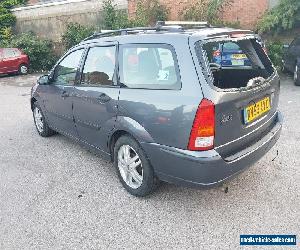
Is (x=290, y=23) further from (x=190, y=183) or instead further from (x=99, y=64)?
(x=190, y=183)

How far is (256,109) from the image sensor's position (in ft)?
10.7

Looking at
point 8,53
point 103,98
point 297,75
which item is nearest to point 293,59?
point 297,75

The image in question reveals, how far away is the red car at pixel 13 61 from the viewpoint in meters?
14.4

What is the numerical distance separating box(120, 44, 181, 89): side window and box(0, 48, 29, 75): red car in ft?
41.2

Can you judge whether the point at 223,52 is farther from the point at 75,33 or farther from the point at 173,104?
the point at 75,33

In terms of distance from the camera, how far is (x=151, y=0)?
1432cm

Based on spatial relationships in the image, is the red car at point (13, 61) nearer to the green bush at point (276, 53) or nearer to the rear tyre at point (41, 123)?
the rear tyre at point (41, 123)


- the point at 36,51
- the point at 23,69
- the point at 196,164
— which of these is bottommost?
the point at 23,69

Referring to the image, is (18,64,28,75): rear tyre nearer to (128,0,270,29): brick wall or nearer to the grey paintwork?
(128,0,270,29): brick wall

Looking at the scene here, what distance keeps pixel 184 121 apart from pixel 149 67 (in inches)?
30.6

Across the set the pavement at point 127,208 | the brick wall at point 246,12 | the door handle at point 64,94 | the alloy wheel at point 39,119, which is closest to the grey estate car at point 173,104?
the door handle at point 64,94

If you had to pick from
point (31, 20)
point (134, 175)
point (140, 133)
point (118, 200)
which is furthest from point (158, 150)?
point (31, 20)

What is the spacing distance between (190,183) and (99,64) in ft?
6.16

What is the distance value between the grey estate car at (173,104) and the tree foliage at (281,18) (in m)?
8.12
